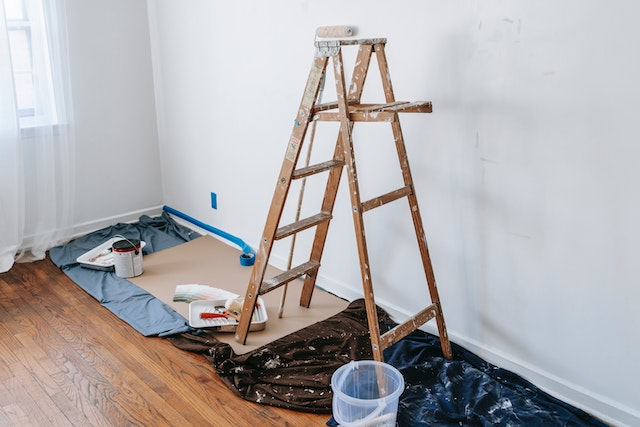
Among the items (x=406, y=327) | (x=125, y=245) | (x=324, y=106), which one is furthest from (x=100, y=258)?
(x=406, y=327)

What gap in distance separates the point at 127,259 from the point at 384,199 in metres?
1.71

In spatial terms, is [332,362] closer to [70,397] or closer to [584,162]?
[70,397]

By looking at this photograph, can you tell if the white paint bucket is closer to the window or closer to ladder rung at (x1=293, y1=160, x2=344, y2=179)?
the window

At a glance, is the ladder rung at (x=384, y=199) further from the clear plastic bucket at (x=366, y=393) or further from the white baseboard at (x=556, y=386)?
the white baseboard at (x=556, y=386)

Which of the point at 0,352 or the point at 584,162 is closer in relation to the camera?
the point at 584,162

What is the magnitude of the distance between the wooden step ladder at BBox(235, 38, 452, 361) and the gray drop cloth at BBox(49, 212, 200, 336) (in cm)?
46

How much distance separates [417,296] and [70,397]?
1.55 meters

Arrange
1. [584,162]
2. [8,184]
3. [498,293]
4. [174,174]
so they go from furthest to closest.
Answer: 1. [174,174]
2. [8,184]
3. [498,293]
4. [584,162]

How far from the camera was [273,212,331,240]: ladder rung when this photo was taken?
2.55 meters

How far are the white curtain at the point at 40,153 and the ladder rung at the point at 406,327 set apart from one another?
7.67ft

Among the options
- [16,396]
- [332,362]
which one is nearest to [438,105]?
[332,362]

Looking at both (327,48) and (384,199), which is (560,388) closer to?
(384,199)

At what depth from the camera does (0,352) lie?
8.93 feet

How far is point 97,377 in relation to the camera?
2543 mm
